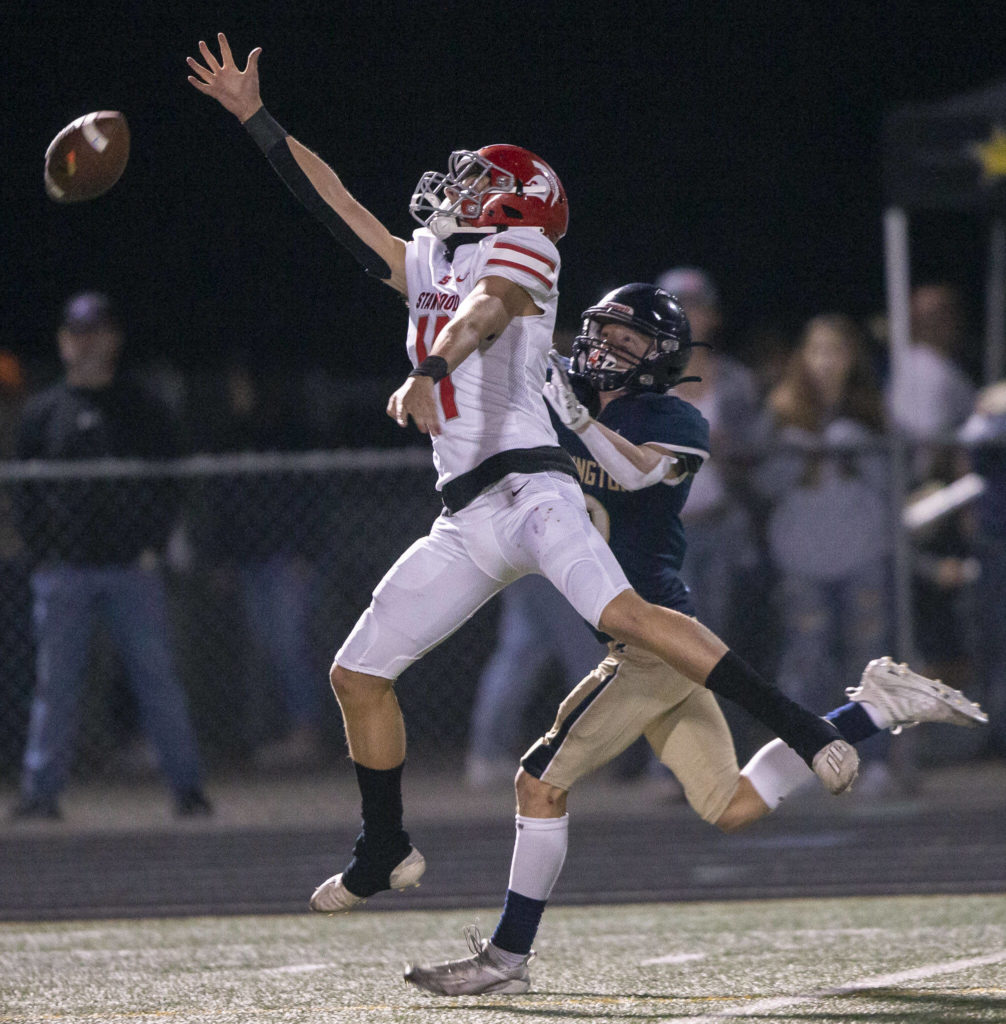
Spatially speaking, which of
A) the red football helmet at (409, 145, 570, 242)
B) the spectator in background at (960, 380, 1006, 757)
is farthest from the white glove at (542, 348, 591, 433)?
the spectator in background at (960, 380, 1006, 757)

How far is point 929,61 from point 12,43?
22.9 ft

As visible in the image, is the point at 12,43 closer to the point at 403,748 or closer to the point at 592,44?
the point at 592,44

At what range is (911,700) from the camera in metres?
4.58

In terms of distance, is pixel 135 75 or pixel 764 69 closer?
pixel 135 75

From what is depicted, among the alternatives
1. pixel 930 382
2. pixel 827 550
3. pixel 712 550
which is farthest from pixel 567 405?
pixel 930 382

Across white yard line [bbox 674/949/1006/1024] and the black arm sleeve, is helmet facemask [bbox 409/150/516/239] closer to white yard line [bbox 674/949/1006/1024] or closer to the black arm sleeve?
the black arm sleeve

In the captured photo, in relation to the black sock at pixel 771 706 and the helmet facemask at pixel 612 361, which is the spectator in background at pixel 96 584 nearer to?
the helmet facemask at pixel 612 361

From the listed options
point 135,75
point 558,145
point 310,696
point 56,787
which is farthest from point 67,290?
point 56,787

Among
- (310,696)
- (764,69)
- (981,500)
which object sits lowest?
(310,696)

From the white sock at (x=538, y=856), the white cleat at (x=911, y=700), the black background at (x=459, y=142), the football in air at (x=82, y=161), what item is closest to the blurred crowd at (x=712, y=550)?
the football in air at (x=82, y=161)

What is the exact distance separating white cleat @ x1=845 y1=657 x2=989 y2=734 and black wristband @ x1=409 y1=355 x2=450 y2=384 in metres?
1.34

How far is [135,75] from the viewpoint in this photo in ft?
42.7

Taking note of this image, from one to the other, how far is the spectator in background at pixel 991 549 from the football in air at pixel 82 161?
470 cm

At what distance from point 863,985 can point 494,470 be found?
1.51m
